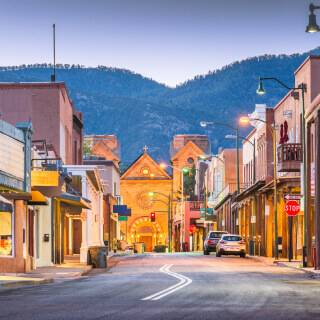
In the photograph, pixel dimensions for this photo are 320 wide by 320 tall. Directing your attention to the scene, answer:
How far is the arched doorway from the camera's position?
5630 inches

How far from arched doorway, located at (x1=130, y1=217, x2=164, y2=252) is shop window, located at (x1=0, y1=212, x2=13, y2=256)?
365ft

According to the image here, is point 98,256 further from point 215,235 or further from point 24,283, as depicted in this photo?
point 215,235

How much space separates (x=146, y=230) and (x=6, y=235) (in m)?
114

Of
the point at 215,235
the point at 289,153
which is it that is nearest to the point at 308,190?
the point at 289,153

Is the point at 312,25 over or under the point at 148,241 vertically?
over

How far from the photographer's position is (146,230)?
477 ft

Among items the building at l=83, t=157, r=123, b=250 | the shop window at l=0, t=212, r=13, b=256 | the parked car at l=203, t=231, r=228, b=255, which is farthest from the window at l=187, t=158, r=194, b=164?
the shop window at l=0, t=212, r=13, b=256

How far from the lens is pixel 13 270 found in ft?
103

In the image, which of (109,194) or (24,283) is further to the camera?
(109,194)

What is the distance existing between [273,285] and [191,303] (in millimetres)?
6711

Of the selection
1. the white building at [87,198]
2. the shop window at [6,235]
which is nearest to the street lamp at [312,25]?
the shop window at [6,235]

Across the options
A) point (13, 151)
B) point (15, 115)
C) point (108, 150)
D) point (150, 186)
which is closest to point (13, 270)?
point (13, 151)

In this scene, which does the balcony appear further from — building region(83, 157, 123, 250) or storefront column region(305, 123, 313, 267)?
building region(83, 157, 123, 250)

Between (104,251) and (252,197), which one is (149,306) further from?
(252,197)
